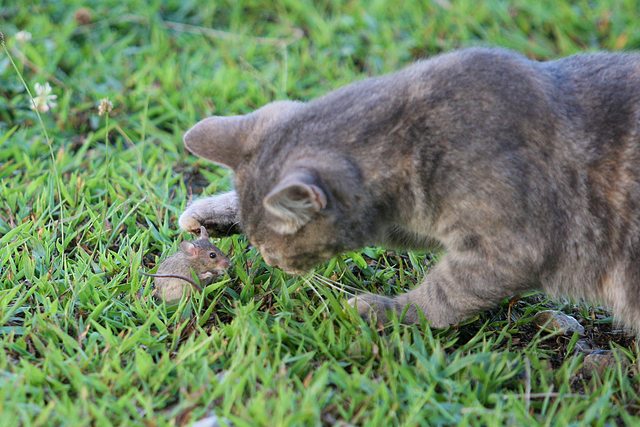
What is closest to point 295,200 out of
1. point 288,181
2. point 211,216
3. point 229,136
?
point 288,181

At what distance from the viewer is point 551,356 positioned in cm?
407

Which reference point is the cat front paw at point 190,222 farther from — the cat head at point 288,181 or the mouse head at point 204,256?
the cat head at point 288,181

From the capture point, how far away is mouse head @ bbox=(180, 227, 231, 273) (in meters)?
4.16

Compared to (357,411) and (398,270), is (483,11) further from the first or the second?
(357,411)

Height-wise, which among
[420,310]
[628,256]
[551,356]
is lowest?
[551,356]

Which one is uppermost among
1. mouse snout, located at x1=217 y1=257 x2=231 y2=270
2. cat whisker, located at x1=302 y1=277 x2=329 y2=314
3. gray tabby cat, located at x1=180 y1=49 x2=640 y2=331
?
gray tabby cat, located at x1=180 y1=49 x2=640 y2=331

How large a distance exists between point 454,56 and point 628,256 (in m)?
1.19

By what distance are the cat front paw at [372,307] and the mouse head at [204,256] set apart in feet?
2.14

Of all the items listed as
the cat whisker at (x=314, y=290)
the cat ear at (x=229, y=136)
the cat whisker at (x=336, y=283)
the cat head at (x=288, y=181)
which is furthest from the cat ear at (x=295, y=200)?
the cat whisker at (x=336, y=283)

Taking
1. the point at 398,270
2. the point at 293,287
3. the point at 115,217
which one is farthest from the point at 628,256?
the point at 115,217

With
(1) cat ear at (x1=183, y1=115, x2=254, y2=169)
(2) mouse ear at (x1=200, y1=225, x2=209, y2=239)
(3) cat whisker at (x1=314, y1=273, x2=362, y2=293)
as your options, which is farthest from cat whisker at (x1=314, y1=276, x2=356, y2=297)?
(1) cat ear at (x1=183, y1=115, x2=254, y2=169)

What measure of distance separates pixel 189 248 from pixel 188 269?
13 cm

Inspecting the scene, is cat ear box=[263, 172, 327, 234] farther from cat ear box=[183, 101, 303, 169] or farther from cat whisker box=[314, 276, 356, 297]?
cat whisker box=[314, 276, 356, 297]

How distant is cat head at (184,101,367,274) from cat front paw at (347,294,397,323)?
1.00ft
